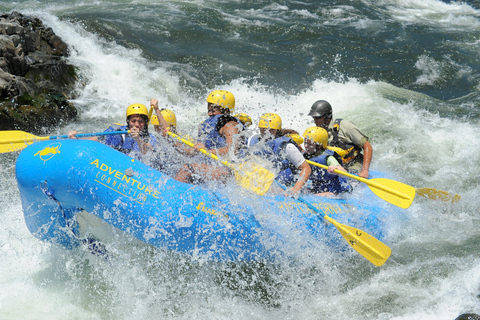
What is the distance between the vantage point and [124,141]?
500 centimetres

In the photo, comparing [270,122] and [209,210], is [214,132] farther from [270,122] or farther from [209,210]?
[209,210]

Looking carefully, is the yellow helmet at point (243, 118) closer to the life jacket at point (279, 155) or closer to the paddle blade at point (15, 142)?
the life jacket at point (279, 155)

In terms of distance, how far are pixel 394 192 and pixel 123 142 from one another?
279 centimetres

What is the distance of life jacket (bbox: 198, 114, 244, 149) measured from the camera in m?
5.00

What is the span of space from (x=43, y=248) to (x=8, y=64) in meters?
4.10

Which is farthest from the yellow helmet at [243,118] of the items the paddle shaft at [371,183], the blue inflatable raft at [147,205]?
the blue inflatable raft at [147,205]

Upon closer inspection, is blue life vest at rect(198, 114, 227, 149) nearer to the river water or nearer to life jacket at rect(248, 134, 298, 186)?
life jacket at rect(248, 134, 298, 186)

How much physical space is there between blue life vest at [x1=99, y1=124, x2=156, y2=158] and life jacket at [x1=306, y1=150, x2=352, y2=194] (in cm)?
171

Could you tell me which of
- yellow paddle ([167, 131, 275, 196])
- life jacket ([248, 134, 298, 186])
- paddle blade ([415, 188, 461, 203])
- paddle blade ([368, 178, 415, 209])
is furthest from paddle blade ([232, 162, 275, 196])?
paddle blade ([415, 188, 461, 203])

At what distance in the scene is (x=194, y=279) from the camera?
459cm

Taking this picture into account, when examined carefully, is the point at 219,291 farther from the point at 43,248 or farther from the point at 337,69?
the point at 337,69

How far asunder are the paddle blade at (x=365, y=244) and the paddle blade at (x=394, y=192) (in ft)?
1.64

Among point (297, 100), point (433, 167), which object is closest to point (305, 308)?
point (433, 167)

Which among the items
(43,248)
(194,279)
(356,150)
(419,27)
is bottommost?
(419,27)
